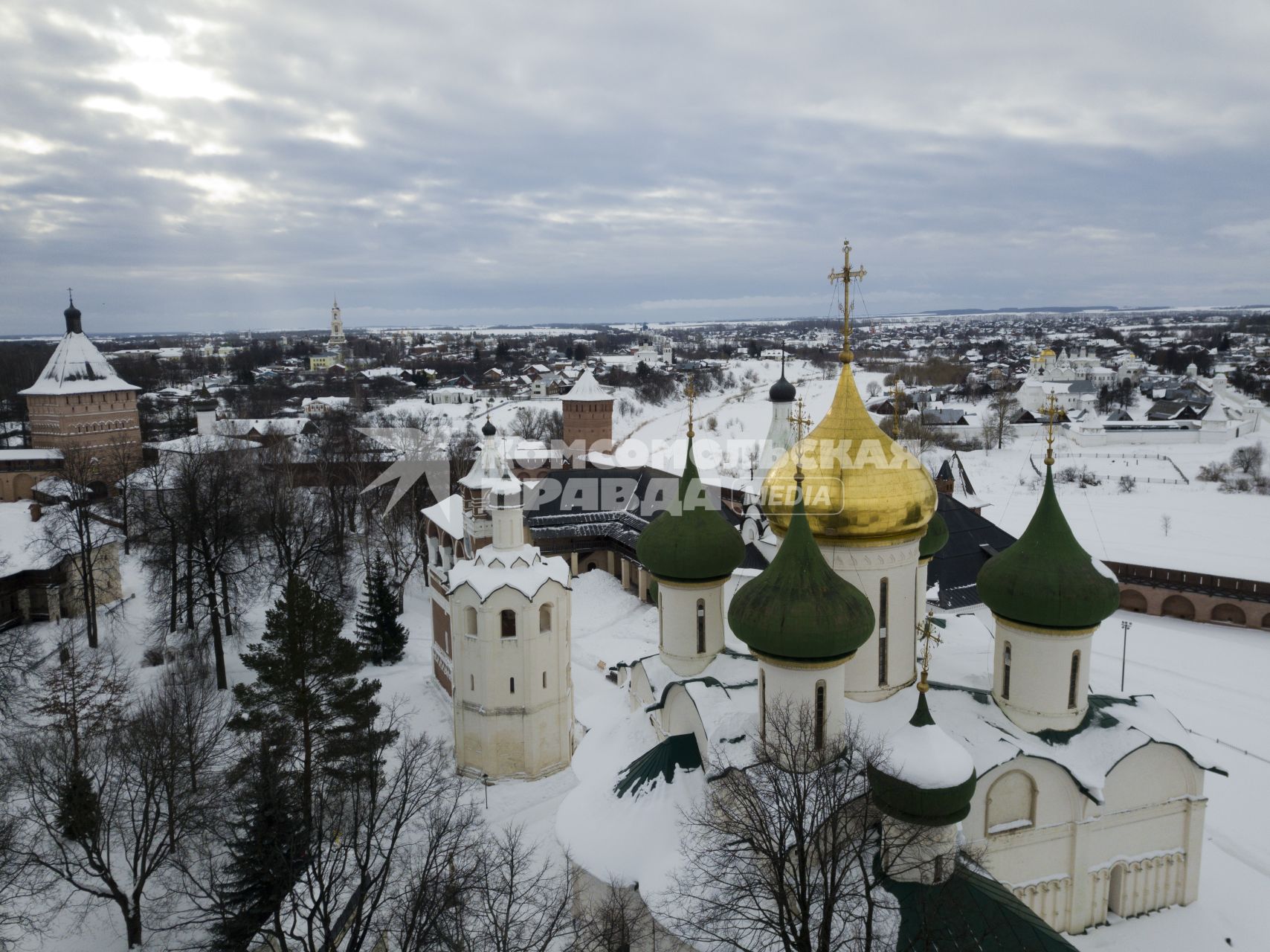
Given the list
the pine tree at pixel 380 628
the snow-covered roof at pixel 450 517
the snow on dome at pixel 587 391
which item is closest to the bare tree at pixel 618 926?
the snow-covered roof at pixel 450 517

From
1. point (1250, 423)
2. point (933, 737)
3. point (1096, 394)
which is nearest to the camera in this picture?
point (933, 737)

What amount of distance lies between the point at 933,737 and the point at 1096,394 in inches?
3197

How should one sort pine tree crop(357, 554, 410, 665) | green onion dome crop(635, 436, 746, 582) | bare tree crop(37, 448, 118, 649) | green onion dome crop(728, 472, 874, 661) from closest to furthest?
green onion dome crop(728, 472, 874, 661)
green onion dome crop(635, 436, 746, 582)
bare tree crop(37, 448, 118, 649)
pine tree crop(357, 554, 410, 665)

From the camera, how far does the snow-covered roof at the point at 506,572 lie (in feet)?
53.5

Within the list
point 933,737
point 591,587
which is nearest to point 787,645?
point 933,737

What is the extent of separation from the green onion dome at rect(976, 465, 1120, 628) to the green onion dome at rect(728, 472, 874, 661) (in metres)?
2.39

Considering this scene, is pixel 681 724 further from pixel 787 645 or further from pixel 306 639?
pixel 306 639

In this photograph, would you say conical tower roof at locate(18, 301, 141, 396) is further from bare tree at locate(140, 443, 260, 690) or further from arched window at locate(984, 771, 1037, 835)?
arched window at locate(984, 771, 1037, 835)

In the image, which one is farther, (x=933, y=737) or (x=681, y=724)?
(x=681, y=724)

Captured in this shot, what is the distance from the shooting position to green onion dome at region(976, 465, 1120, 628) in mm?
10148

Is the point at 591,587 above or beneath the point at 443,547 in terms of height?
beneath

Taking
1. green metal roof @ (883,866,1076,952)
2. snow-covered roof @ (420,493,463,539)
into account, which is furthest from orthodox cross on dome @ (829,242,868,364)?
snow-covered roof @ (420,493,463,539)

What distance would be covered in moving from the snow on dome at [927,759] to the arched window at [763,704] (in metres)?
1.55

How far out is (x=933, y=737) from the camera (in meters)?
8.52
